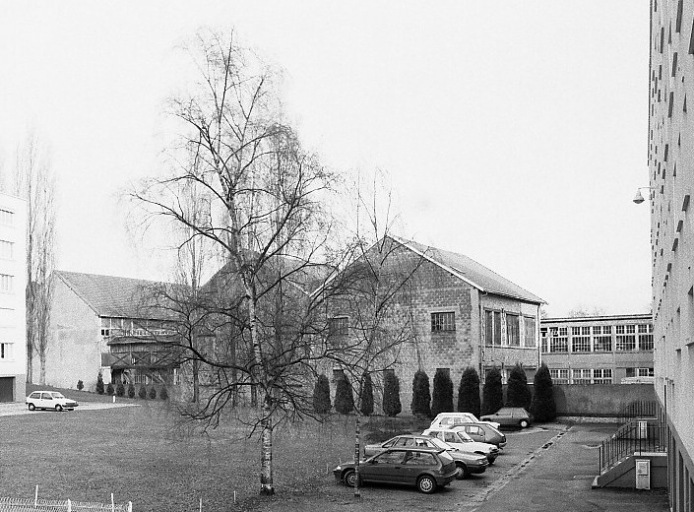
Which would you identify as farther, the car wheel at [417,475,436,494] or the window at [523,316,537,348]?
the window at [523,316,537,348]

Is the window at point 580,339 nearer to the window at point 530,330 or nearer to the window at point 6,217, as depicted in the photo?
the window at point 530,330

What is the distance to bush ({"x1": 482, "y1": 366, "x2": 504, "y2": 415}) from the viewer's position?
46.8m

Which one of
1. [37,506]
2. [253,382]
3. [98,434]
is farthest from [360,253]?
[98,434]

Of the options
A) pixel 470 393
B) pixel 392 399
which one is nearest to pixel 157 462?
pixel 392 399

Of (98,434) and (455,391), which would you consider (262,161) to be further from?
(455,391)

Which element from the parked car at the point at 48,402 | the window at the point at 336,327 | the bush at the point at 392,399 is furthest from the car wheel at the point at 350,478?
the parked car at the point at 48,402

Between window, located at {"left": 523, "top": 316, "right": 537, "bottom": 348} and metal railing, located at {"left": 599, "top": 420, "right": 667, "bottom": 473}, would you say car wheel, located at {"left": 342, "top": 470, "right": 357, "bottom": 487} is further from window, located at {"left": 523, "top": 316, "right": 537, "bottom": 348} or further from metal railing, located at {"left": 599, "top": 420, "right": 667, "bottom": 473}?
window, located at {"left": 523, "top": 316, "right": 537, "bottom": 348}

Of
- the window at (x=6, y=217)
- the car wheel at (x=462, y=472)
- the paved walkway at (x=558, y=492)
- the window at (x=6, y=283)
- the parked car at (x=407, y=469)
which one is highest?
the window at (x=6, y=217)

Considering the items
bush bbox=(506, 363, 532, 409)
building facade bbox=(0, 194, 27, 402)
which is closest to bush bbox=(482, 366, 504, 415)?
bush bbox=(506, 363, 532, 409)

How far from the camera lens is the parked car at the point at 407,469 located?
23.6 m

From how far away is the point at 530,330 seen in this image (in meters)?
57.2

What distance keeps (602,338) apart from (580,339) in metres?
2.34

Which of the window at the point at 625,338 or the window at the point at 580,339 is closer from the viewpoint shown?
the window at the point at 625,338

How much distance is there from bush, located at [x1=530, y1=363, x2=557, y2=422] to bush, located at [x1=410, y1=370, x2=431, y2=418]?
643 cm
